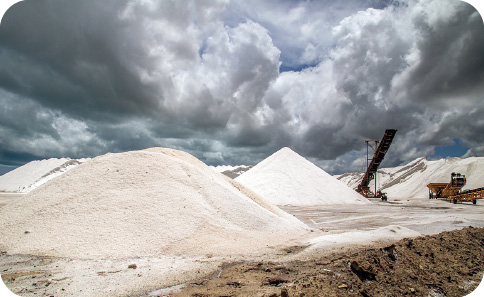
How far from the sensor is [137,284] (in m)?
3.96

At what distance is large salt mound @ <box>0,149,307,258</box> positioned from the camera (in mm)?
5809

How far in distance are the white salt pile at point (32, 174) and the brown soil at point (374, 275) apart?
172 feet

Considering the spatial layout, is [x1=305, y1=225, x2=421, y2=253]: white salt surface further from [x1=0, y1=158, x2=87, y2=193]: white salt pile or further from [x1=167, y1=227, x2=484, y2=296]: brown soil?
[x1=0, y1=158, x2=87, y2=193]: white salt pile

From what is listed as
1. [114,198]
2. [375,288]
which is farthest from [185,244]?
[375,288]

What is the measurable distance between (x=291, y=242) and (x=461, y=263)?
365 cm

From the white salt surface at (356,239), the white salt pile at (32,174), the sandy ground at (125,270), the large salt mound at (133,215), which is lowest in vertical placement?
the sandy ground at (125,270)

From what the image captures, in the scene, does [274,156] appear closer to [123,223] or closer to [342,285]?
[123,223]

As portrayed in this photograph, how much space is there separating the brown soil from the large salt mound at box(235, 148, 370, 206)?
17749 mm

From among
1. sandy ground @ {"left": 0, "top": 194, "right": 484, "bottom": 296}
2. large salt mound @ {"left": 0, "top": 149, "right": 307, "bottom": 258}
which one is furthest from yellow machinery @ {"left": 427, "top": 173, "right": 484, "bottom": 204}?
sandy ground @ {"left": 0, "top": 194, "right": 484, "bottom": 296}

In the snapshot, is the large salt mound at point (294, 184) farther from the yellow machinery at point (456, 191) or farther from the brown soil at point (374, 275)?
the brown soil at point (374, 275)

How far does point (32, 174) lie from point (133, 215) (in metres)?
55.6

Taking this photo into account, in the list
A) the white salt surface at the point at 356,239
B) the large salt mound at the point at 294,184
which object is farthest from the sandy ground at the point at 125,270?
the large salt mound at the point at 294,184

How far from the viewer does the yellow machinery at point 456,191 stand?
21.3 m

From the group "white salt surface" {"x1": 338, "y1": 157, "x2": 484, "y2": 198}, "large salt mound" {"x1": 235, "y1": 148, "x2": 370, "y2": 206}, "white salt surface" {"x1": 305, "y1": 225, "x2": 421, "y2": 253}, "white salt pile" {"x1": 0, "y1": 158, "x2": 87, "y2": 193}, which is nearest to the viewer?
"white salt surface" {"x1": 305, "y1": 225, "x2": 421, "y2": 253}
